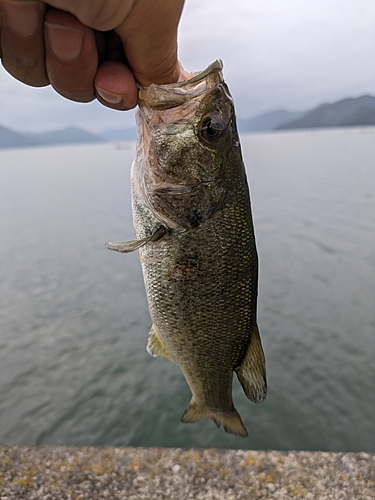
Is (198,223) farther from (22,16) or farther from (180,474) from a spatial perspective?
(180,474)

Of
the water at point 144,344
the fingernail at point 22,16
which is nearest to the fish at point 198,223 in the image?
the fingernail at point 22,16

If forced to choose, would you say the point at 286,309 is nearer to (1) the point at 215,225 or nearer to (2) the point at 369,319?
(2) the point at 369,319

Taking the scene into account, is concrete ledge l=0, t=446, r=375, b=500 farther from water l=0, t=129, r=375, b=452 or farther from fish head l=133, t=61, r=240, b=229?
water l=0, t=129, r=375, b=452

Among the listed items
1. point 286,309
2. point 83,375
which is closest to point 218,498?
point 83,375

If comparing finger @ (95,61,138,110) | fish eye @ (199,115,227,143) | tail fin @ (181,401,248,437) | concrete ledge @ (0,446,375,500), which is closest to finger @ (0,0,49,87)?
finger @ (95,61,138,110)

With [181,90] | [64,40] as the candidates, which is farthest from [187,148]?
[64,40]

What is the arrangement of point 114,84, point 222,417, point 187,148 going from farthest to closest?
point 222,417, point 187,148, point 114,84

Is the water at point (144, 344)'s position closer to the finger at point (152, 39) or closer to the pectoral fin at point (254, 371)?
the pectoral fin at point (254, 371)
